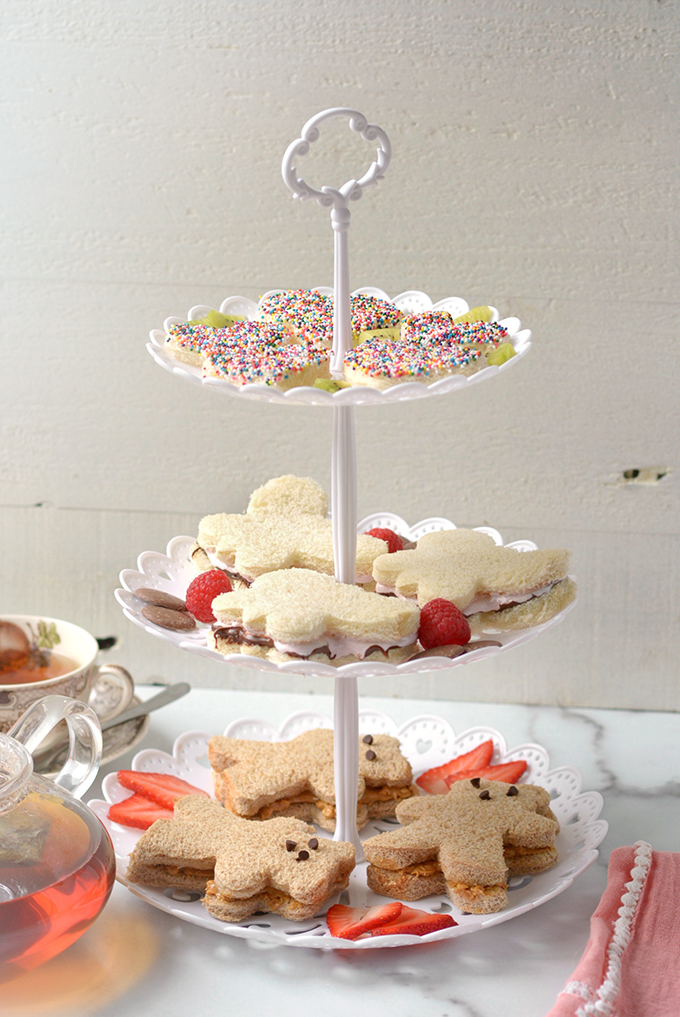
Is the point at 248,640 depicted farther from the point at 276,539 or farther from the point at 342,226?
the point at 342,226

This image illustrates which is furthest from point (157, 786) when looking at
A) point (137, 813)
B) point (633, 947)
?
point (633, 947)

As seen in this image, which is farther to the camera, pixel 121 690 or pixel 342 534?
pixel 121 690

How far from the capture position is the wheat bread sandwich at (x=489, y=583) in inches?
37.6

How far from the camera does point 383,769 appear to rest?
118cm

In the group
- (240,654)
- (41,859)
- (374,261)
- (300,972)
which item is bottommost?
(300,972)

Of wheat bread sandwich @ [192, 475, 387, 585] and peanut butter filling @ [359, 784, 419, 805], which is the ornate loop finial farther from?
peanut butter filling @ [359, 784, 419, 805]

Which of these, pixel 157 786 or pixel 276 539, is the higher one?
pixel 276 539

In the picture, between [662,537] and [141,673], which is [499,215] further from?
[141,673]

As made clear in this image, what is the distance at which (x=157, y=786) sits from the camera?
1146 mm

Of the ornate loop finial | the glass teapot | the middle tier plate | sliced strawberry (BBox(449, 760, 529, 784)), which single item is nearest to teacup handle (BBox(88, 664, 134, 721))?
the middle tier plate

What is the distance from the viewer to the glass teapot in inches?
33.2

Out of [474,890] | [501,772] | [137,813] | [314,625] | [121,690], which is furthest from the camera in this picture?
[121,690]

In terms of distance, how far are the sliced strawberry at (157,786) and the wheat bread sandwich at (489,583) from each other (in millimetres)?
347

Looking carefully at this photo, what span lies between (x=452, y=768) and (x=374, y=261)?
66 centimetres
